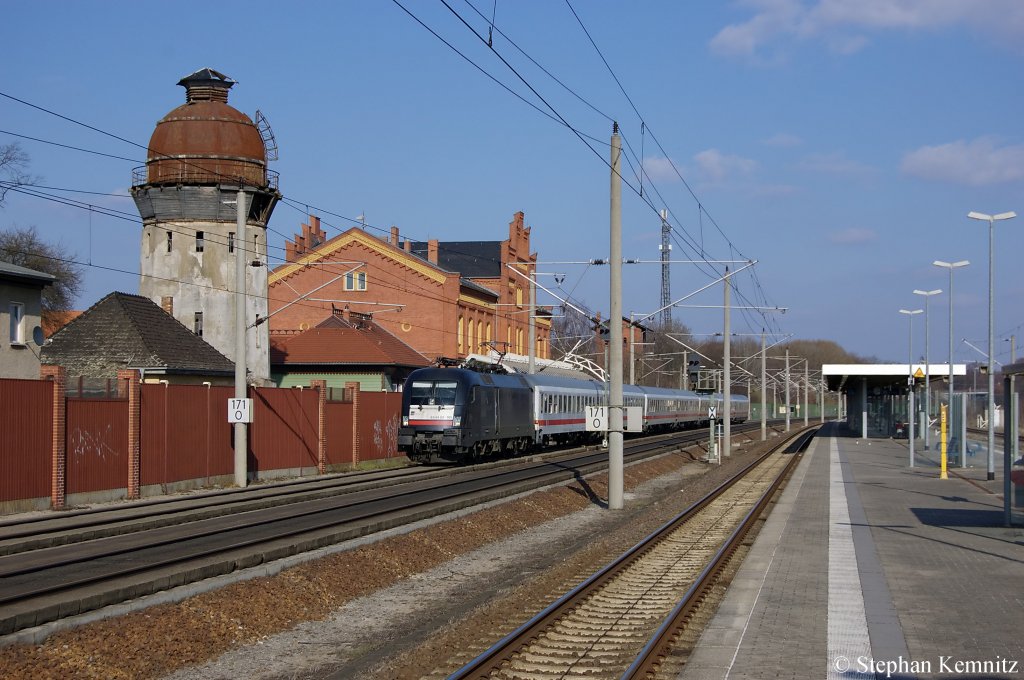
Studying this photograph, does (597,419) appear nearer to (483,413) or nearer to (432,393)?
(432,393)

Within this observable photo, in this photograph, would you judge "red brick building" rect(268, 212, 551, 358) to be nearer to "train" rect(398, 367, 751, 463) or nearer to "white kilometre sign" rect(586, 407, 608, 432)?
"train" rect(398, 367, 751, 463)

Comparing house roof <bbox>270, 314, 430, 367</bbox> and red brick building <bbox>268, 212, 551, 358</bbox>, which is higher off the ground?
red brick building <bbox>268, 212, 551, 358</bbox>

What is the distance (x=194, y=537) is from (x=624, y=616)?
838cm

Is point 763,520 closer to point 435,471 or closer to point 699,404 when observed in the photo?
point 435,471

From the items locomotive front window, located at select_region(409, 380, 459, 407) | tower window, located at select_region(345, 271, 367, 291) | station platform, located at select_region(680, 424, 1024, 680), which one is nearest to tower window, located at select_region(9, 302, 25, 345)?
locomotive front window, located at select_region(409, 380, 459, 407)

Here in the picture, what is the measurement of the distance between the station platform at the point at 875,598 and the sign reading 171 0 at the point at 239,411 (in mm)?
13389

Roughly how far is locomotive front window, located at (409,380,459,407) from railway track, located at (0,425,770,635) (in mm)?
5715

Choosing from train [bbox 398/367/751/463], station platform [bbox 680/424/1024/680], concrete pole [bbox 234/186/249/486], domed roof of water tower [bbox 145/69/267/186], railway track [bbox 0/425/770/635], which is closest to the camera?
station platform [bbox 680/424/1024/680]

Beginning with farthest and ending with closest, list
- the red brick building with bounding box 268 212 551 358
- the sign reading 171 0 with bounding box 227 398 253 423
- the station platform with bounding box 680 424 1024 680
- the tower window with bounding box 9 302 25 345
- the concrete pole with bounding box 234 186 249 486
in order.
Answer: the red brick building with bounding box 268 212 551 358
the tower window with bounding box 9 302 25 345
the concrete pole with bounding box 234 186 249 486
the sign reading 171 0 with bounding box 227 398 253 423
the station platform with bounding box 680 424 1024 680

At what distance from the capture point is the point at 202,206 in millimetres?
48750

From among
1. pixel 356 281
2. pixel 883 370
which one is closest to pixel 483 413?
pixel 883 370

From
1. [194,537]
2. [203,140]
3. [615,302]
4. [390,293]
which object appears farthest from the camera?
[390,293]

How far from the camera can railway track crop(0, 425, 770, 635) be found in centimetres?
1206

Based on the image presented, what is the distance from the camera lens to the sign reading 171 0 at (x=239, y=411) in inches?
1095
